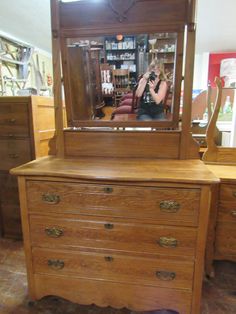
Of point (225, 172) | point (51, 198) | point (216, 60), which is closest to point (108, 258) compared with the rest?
point (51, 198)

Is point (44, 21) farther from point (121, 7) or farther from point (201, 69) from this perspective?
point (201, 69)

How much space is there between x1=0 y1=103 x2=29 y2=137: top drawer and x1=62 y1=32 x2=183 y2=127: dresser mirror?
500 millimetres

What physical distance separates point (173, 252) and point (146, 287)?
0.25 m

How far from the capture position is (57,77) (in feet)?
4.48

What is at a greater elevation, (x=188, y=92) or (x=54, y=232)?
(x=188, y=92)

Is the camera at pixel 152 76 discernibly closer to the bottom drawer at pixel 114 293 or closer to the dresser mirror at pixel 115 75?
the dresser mirror at pixel 115 75

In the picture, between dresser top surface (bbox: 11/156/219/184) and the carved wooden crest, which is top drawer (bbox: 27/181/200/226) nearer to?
dresser top surface (bbox: 11/156/219/184)

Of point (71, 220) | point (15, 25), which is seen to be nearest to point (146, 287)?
point (71, 220)

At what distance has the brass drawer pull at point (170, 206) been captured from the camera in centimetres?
102

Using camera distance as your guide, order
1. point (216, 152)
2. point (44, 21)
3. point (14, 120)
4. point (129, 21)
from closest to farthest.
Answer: point (129, 21), point (216, 152), point (14, 120), point (44, 21)

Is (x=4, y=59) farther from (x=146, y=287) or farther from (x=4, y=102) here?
(x=146, y=287)

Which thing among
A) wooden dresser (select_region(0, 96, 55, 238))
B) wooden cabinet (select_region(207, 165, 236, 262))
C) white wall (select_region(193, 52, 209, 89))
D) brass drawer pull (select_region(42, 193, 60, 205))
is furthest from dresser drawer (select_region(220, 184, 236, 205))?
white wall (select_region(193, 52, 209, 89))

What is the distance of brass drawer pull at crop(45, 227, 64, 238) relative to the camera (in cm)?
115

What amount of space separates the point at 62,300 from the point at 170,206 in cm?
96
